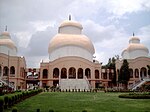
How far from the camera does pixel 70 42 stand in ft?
207

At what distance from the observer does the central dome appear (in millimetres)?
62938

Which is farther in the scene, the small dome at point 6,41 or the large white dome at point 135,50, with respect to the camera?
the large white dome at point 135,50

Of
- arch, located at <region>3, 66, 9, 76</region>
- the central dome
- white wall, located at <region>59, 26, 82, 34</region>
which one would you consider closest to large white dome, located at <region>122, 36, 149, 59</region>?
the central dome

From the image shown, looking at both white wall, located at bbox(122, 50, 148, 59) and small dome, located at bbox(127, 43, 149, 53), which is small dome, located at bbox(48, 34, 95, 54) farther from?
small dome, located at bbox(127, 43, 149, 53)

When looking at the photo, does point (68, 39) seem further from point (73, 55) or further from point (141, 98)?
point (141, 98)

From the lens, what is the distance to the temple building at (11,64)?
58.3 m

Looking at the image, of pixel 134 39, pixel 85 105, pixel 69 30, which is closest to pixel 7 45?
pixel 69 30

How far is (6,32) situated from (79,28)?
700 inches

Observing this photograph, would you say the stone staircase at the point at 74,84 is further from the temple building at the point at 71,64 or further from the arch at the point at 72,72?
the arch at the point at 72,72

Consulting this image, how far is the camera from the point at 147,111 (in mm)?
16344

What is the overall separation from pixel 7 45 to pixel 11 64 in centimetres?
519

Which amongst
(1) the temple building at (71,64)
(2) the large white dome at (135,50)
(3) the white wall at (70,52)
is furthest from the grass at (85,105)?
(2) the large white dome at (135,50)

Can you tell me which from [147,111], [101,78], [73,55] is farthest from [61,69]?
[147,111]

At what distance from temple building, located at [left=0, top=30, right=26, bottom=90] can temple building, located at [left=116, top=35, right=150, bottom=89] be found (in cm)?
2284
